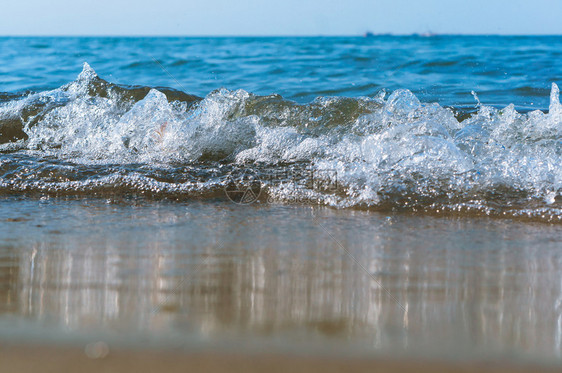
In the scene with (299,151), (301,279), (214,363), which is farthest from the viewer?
(299,151)

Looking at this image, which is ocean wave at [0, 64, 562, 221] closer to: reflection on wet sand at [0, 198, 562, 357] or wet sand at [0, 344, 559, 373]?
reflection on wet sand at [0, 198, 562, 357]

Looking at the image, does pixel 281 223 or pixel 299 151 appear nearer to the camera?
pixel 281 223

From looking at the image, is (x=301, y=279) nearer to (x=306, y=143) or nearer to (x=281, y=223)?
(x=281, y=223)

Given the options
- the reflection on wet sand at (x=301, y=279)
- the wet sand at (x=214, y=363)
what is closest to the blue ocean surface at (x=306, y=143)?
the reflection on wet sand at (x=301, y=279)

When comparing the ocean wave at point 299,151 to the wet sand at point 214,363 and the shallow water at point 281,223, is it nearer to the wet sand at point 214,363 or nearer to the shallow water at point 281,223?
the shallow water at point 281,223

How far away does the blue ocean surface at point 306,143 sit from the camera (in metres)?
2.42

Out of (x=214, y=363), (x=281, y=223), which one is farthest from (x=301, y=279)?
(x=281, y=223)

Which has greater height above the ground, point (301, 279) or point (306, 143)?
point (306, 143)

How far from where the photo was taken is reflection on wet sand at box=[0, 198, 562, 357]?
118cm

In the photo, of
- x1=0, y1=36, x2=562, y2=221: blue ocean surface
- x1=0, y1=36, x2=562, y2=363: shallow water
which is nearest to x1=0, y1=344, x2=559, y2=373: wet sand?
x1=0, y1=36, x2=562, y2=363: shallow water

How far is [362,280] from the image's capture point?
1.47 meters

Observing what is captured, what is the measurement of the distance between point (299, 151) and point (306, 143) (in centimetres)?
7

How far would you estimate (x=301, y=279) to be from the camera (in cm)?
148

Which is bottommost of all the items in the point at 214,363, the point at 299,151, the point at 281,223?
the point at 214,363
